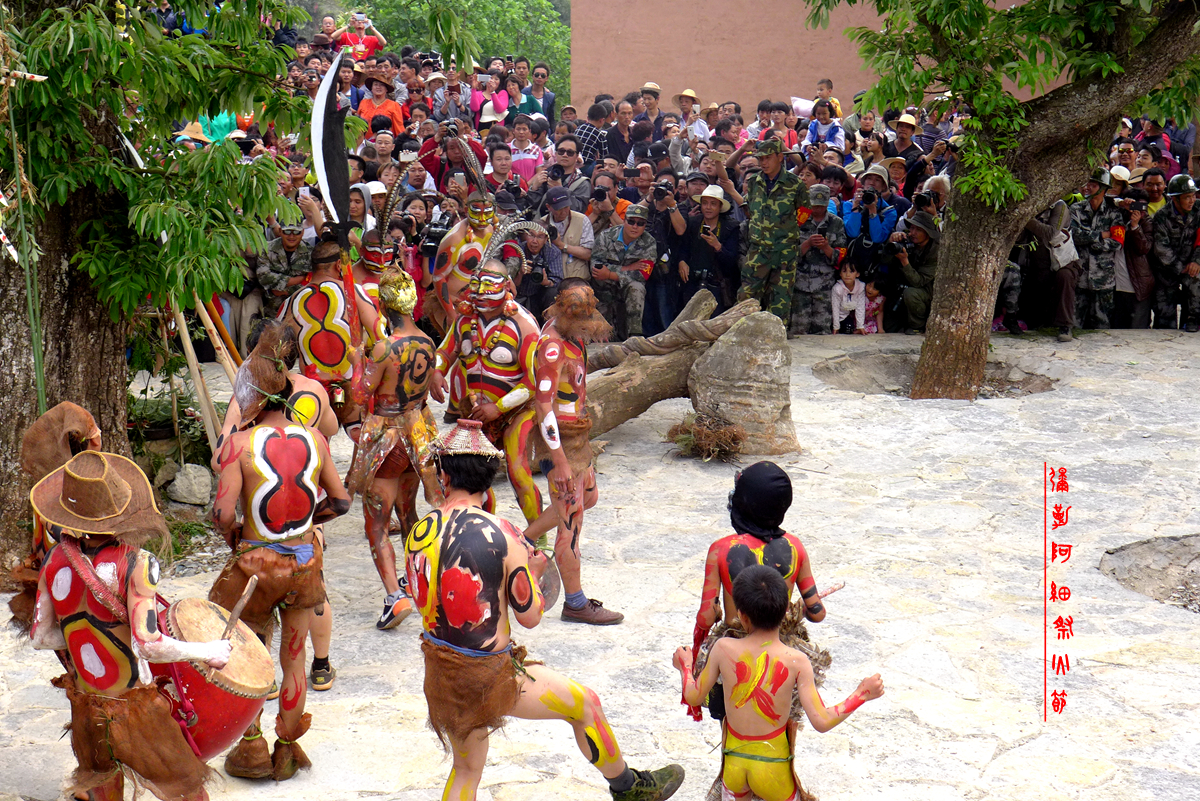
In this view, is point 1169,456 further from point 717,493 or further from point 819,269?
point 819,269

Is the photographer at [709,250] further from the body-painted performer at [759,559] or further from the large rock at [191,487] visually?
the body-painted performer at [759,559]

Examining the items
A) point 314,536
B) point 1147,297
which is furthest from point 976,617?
point 1147,297

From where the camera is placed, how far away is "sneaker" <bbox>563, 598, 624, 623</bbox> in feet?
20.8

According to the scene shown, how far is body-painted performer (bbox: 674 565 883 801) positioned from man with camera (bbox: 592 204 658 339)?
852 centimetres

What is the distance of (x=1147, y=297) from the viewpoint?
44.3ft

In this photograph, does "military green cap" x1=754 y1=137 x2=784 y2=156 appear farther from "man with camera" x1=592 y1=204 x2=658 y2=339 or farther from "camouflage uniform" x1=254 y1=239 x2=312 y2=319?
"camouflage uniform" x1=254 y1=239 x2=312 y2=319

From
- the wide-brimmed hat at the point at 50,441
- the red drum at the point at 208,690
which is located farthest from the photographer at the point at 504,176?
the red drum at the point at 208,690

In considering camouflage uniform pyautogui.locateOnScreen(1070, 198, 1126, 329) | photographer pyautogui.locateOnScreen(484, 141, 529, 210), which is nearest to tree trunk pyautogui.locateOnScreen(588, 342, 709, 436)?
photographer pyautogui.locateOnScreen(484, 141, 529, 210)

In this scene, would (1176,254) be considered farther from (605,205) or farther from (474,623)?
(474,623)

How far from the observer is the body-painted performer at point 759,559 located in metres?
4.12

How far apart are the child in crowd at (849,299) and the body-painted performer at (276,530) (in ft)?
30.2

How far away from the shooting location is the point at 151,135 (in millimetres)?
6648

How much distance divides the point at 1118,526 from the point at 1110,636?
183 cm

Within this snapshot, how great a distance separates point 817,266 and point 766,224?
1160 millimetres
